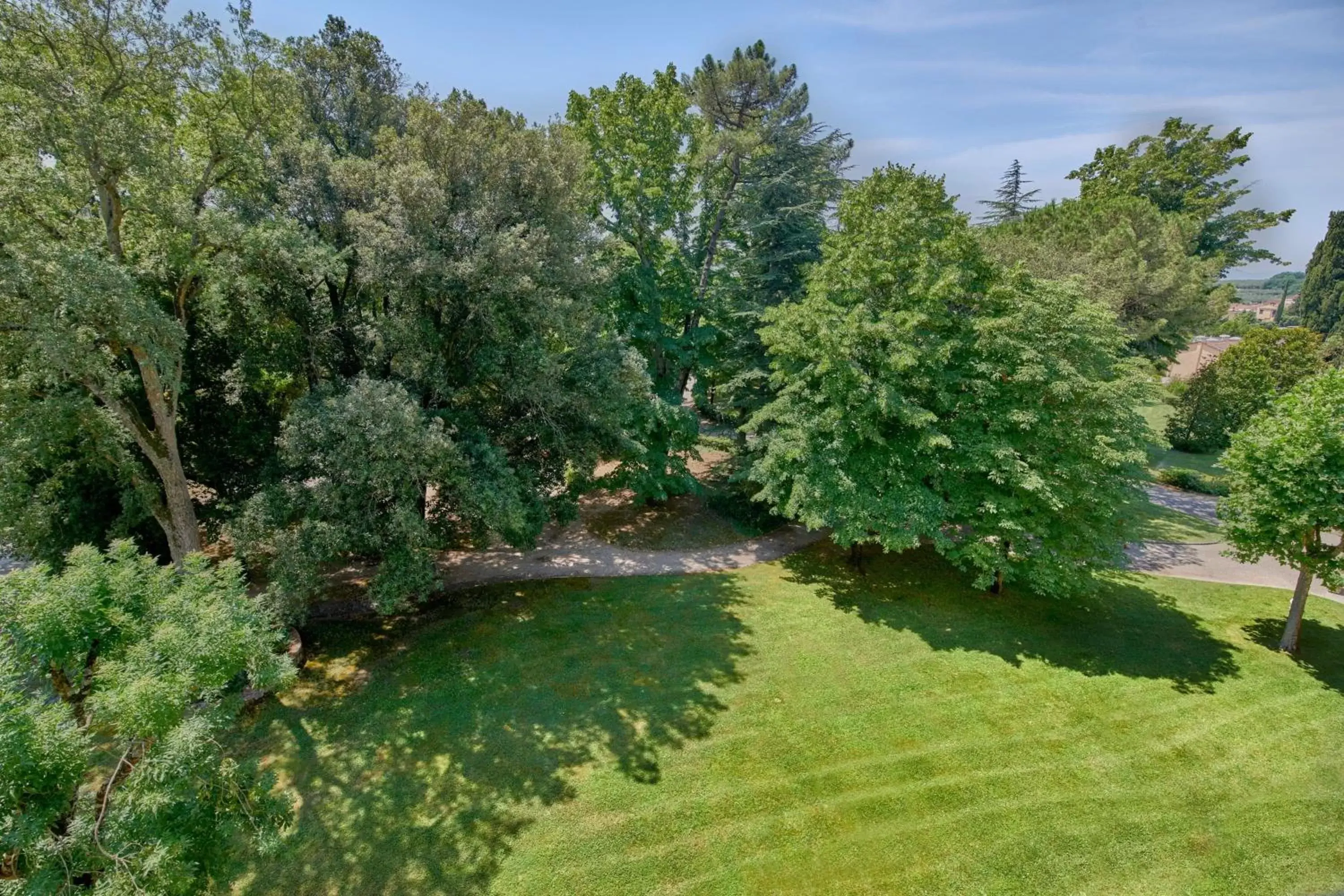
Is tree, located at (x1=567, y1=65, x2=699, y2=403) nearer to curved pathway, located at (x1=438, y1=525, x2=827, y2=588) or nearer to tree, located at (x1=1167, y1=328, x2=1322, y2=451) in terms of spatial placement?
curved pathway, located at (x1=438, y1=525, x2=827, y2=588)

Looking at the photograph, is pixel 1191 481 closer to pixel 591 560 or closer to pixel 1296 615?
pixel 1296 615

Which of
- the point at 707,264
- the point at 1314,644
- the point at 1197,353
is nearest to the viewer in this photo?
the point at 1314,644

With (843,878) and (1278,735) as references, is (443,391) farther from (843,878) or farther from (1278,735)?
(1278,735)

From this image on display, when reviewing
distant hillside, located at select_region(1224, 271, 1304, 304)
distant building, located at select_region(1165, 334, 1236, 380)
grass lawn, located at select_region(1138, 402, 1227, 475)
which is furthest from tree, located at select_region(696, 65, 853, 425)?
distant hillside, located at select_region(1224, 271, 1304, 304)

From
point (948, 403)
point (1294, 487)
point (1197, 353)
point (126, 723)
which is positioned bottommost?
point (126, 723)

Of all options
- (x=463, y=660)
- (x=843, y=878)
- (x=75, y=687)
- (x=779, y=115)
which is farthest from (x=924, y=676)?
(x=779, y=115)

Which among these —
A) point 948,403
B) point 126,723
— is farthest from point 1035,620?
point 126,723

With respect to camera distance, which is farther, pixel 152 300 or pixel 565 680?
pixel 565 680
